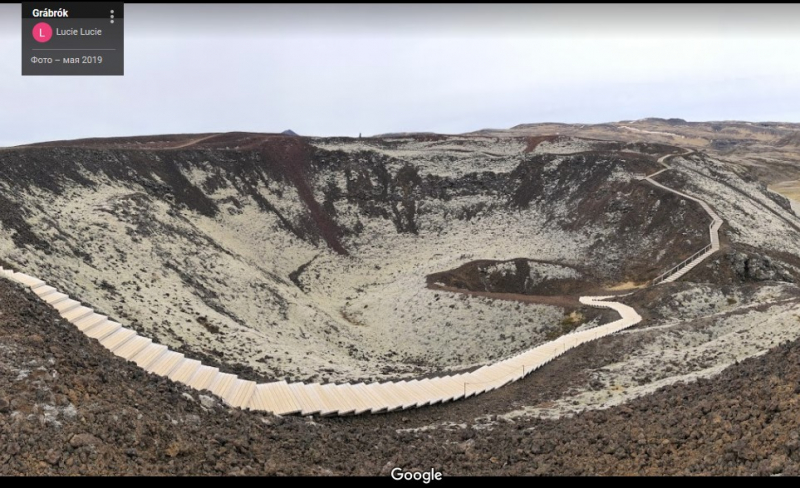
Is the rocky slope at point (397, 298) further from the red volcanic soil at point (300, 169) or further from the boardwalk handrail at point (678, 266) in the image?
the boardwalk handrail at point (678, 266)

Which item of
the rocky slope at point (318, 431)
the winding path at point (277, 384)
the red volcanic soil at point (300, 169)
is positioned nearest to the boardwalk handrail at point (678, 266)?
the winding path at point (277, 384)

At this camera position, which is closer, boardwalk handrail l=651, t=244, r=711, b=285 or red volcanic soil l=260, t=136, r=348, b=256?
boardwalk handrail l=651, t=244, r=711, b=285

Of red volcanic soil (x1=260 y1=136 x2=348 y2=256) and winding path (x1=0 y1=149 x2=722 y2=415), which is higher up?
red volcanic soil (x1=260 y1=136 x2=348 y2=256)

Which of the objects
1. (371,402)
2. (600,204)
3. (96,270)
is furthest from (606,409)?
(600,204)

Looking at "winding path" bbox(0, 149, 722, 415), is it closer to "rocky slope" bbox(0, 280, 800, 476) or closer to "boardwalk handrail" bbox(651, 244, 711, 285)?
"rocky slope" bbox(0, 280, 800, 476)

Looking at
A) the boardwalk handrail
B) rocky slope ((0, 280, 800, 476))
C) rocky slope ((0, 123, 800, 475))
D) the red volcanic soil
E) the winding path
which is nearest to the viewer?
rocky slope ((0, 280, 800, 476))

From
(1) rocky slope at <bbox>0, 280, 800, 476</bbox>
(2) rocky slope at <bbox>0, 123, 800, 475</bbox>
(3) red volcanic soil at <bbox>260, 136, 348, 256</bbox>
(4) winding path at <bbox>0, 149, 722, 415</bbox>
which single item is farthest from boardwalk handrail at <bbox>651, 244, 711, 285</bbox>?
(3) red volcanic soil at <bbox>260, 136, 348, 256</bbox>

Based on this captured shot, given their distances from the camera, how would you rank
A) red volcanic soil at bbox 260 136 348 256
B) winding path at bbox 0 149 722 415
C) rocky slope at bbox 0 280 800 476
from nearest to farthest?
rocky slope at bbox 0 280 800 476, winding path at bbox 0 149 722 415, red volcanic soil at bbox 260 136 348 256

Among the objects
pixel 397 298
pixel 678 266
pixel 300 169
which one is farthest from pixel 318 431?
pixel 300 169
